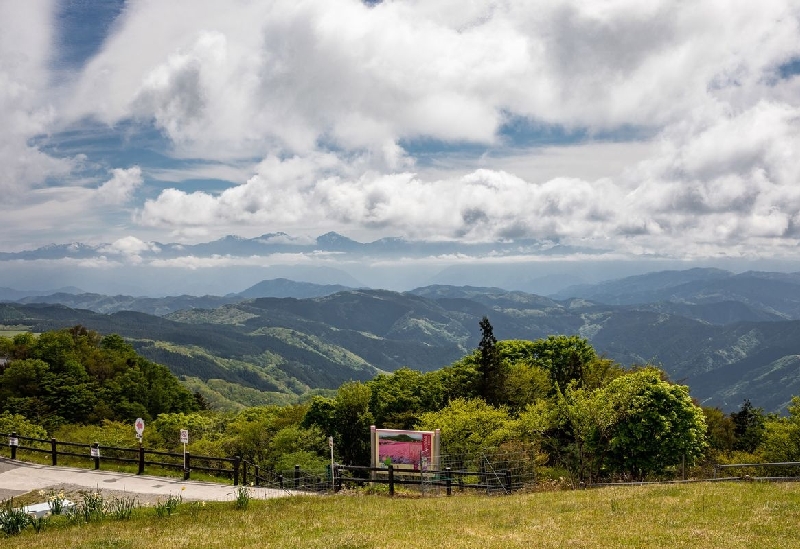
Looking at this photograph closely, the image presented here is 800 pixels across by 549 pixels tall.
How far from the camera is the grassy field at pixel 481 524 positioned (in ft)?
43.7

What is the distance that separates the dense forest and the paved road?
2252 cm

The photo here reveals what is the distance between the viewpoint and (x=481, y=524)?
51.8ft

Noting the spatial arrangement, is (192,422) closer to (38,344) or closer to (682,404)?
(38,344)

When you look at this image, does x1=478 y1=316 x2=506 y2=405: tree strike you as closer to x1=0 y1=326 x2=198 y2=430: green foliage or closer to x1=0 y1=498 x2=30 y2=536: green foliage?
x1=0 y1=326 x2=198 y2=430: green foliage

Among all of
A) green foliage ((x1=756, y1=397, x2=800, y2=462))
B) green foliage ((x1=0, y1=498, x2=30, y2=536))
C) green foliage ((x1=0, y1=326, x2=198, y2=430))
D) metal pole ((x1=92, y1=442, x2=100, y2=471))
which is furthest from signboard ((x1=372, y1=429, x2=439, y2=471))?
green foliage ((x1=0, y1=326, x2=198, y2=430))

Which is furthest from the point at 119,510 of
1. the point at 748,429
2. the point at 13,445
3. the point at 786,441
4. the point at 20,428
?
the point at 748,429

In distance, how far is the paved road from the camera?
23.6 m

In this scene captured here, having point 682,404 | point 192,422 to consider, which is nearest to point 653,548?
point 682,404

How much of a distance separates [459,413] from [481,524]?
35038 millimetres

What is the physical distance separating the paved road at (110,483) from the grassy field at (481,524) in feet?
15.2

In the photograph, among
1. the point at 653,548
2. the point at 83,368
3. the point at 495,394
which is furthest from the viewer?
the point at 83,368

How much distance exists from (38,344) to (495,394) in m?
74.7

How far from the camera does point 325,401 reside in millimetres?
75312

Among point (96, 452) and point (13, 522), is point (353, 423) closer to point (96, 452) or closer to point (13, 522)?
point (96, 452)
